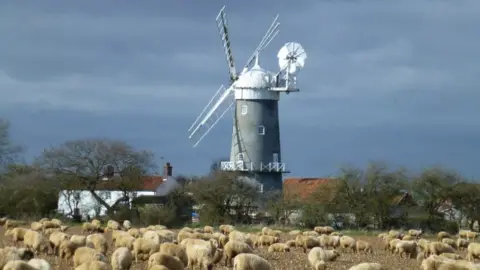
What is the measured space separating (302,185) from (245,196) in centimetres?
1584

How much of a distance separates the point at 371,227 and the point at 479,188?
840 cm

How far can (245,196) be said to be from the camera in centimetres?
6341

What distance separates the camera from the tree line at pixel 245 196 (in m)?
61.7

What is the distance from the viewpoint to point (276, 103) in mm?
69625

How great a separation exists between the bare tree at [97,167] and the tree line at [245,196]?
8 centimetres

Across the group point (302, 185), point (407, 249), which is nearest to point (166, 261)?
point (407, 249)

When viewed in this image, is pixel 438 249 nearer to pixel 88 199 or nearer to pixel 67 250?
pixel 67 250

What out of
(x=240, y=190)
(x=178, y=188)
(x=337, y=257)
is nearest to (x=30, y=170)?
(x=178, y=188)

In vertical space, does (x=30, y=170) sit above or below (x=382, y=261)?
above

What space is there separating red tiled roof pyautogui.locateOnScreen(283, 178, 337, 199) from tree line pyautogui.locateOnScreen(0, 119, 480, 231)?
3.30ft

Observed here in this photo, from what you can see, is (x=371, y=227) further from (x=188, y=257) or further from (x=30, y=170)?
(x=188, y=257)

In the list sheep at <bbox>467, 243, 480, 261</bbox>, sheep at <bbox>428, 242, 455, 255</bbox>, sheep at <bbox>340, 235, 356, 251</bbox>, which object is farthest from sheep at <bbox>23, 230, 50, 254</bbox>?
sheep at <bbox>467, 243, 480, 261</bbox>

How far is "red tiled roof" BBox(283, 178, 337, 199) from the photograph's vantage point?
66125 millimetres

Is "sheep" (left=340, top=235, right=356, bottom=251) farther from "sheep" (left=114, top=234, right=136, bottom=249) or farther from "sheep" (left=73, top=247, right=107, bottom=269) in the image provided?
"sheep" (left=73, top=247, right=107, bottom=269)
